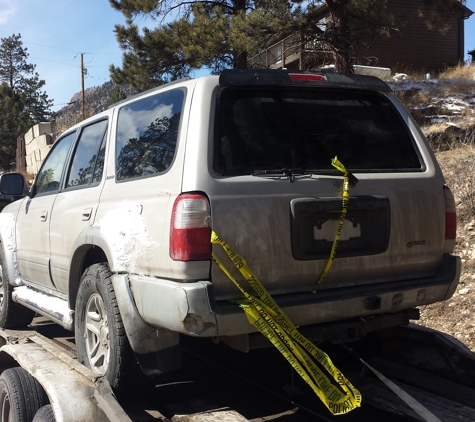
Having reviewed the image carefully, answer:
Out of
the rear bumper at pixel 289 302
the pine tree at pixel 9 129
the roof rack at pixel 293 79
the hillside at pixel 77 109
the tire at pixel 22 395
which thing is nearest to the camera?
the rear bumper at pixel 289 302

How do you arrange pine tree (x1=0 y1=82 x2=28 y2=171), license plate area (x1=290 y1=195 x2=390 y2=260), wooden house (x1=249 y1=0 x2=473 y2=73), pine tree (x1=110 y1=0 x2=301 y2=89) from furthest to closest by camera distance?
pine tree (x1=0 y1=82 x2=28 y2=171), wooden house (x1=249 y1=0 x2=473 y2=73), pine tree (x1=110 y1=0 x2=301 y2=89), license plate area (x1=290 y1=195 x2=390 y2=260)

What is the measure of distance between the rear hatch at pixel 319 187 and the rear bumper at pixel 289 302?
82 mm

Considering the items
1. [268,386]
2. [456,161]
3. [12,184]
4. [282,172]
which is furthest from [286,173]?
[456,161]

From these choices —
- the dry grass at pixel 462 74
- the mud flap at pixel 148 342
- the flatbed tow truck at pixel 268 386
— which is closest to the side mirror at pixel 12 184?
the flatbed tow truck at pixel 268 386

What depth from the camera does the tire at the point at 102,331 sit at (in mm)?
3316

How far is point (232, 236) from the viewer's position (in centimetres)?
296

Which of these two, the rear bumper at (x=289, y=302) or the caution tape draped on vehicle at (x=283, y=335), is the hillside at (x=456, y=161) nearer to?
the rear bumper at (x=289, y=302)

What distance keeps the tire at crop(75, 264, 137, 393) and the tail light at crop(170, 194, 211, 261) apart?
2.33 feet

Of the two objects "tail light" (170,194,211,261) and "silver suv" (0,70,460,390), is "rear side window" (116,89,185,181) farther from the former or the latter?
"tail light" (170,194,211,261)

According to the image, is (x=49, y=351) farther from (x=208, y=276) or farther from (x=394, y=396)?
(x=394, y=396)

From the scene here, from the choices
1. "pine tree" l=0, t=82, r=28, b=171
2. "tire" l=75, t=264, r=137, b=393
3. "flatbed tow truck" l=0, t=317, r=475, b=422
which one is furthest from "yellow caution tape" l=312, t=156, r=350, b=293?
"pine tree" l=0, t=82, r=28, b=171

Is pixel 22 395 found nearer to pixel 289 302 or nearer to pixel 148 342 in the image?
pixel 148 342

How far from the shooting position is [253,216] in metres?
3.01

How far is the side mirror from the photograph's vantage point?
17.9 feet
